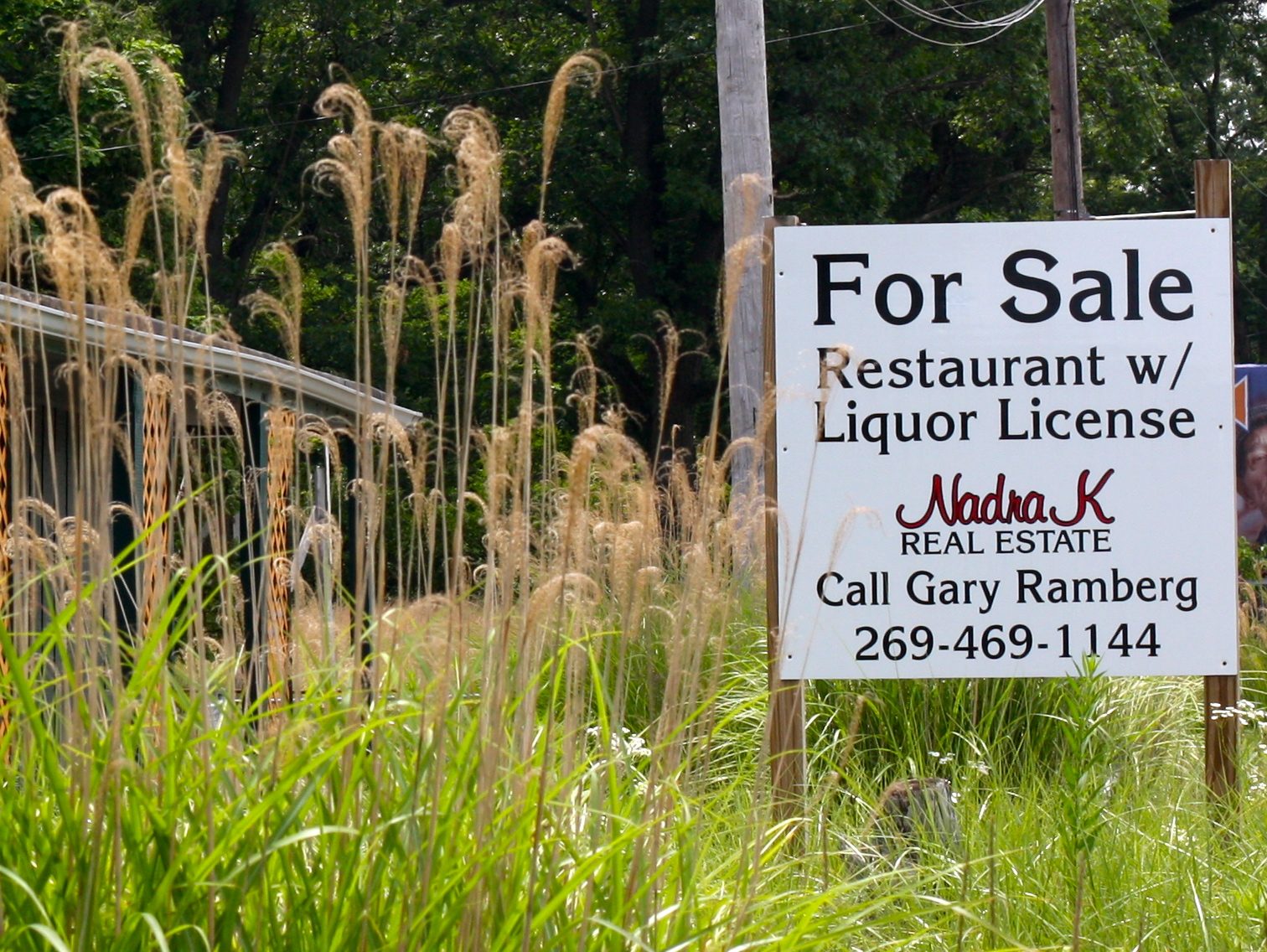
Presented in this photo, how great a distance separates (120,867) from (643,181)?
23.0m

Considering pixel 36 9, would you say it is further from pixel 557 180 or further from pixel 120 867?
pixel 120 867

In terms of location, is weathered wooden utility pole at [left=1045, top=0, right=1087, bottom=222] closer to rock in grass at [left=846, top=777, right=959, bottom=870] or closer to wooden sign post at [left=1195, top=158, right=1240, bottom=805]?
wooden sign post at [left=1195, top=158, right=1240, bottom=805]

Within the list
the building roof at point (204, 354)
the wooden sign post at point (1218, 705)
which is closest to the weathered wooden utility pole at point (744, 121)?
the building roof at point (204, 354)

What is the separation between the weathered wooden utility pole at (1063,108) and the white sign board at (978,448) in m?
11.0

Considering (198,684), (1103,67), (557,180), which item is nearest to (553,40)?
(557,180)

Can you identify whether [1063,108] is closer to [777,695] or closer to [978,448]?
[978,448]

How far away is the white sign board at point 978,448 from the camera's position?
15.6 ft

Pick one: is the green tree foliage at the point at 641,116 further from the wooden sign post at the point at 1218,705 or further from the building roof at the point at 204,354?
the wooden sign post at the point at 1218,705

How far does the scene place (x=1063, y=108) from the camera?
50.7 feet

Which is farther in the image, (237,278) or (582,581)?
(237,278)

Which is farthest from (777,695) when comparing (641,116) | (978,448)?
(641,116)

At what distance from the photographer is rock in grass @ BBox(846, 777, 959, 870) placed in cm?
401

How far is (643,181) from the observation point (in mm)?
24766

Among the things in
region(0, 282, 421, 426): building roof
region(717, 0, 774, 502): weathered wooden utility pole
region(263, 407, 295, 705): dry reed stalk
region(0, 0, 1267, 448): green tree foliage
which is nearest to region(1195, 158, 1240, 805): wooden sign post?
region(0, 282, 421, 426): building roof
